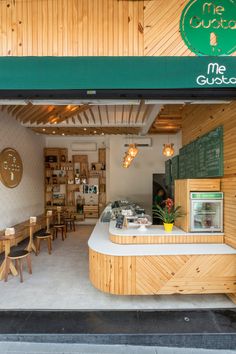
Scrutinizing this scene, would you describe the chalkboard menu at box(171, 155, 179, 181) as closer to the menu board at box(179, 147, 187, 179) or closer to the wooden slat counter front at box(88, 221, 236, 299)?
the menu board at box(179, 147, 187, 179)

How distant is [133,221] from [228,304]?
6.11 ft

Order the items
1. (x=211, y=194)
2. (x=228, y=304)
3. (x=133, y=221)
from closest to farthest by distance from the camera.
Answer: (x=228, y=304) < (x=211, y=194) < (x=133, y=221)

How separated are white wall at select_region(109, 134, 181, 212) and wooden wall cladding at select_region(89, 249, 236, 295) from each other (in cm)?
577

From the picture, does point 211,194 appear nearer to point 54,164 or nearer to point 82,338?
point 82,338

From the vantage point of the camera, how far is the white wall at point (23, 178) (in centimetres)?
607

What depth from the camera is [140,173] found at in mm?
8844

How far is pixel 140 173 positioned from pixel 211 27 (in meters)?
6.54

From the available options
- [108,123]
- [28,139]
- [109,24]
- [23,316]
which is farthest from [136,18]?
[28,139]

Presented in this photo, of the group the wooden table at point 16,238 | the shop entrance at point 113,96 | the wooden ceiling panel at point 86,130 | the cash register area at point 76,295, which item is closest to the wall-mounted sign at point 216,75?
the shop entrance at point 113,96

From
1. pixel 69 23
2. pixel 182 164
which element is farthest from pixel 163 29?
pixel 182 164

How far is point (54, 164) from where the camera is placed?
9234mm

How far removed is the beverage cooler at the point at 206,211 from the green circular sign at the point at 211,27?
1954 mm

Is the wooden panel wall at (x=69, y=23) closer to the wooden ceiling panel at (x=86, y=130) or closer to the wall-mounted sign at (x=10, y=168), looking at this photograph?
the wall-mounted sign at (x=10, y=168)

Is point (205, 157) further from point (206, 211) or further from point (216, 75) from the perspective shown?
Result: point (216, 75)
